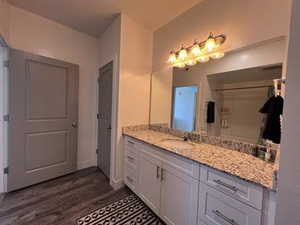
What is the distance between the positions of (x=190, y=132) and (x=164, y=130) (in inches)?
18.9

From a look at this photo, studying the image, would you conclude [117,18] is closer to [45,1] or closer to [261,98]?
[45,1]

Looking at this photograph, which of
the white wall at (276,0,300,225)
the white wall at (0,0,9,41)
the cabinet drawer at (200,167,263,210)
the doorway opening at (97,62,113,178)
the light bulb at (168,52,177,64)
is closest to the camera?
the white wall at (276,0,300,225)

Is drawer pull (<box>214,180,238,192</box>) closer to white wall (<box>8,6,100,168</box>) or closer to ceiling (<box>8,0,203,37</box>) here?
ceiling (<box>8,0,203,37</box>)

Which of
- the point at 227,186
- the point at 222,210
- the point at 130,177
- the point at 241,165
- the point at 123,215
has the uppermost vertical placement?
the point at 241,165

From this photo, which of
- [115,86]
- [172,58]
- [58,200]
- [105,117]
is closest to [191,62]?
[172,58]

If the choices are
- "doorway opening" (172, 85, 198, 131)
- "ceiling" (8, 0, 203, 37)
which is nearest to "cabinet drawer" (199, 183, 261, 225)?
"doorway opening" (172, 85, 198, 131)

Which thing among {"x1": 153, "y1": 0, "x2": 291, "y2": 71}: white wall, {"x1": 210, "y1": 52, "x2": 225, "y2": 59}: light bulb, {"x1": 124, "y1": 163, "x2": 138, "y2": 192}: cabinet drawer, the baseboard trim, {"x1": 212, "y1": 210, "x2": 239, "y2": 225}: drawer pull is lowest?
the baseboard trim

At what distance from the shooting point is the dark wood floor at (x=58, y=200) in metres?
1.57

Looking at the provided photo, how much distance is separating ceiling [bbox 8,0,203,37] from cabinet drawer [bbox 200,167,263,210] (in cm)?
200

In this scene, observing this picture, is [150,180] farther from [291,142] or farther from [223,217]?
[291,142]

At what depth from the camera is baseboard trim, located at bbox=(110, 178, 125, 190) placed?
7.14ft

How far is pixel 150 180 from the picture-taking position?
66.1 inches

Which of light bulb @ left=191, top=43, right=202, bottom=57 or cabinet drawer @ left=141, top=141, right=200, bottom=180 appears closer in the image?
cabinet drawer @ left=141, top=141, right=200, bottom=180

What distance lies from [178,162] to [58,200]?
1671 mm
